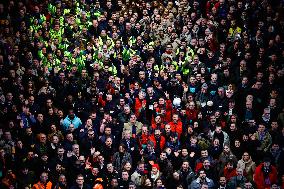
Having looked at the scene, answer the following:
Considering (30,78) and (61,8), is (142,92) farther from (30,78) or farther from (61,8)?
(61,8)

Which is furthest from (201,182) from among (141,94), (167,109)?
(141,94)

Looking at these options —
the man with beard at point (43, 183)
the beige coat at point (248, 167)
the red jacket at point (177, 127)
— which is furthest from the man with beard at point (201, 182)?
the man with beard at point (43, 183)

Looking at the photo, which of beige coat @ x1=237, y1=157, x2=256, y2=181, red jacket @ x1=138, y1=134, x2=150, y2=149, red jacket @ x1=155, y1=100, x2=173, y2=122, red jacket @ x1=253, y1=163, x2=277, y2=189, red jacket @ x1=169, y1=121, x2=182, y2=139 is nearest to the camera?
red jacket @ x1=253, y1=163, x2=277, y2=189

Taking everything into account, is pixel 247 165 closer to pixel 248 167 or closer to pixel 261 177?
pixel 248 167

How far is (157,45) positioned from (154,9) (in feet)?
5.53

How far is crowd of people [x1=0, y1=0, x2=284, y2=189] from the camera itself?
13.2 m

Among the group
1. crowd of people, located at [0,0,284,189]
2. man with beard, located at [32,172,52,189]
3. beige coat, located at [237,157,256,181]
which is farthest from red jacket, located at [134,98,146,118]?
man with beard, located at [32,172,52,189]

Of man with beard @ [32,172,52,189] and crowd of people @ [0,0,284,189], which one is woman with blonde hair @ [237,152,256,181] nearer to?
crowd of people @ [0,0,284,189]

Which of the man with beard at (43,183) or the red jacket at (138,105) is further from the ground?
the red jacket at (138,105)

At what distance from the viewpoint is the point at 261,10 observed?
675 inches

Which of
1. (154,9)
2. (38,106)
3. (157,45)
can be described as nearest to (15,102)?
(38,106)

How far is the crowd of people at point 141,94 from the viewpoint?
13.2 meters

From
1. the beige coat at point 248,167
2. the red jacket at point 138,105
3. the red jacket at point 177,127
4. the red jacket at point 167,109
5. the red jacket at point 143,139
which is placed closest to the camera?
the beige coat at point 248,167

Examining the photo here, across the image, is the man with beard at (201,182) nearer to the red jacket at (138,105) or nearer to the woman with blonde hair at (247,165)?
the woman with blonde hair at (247,165)
